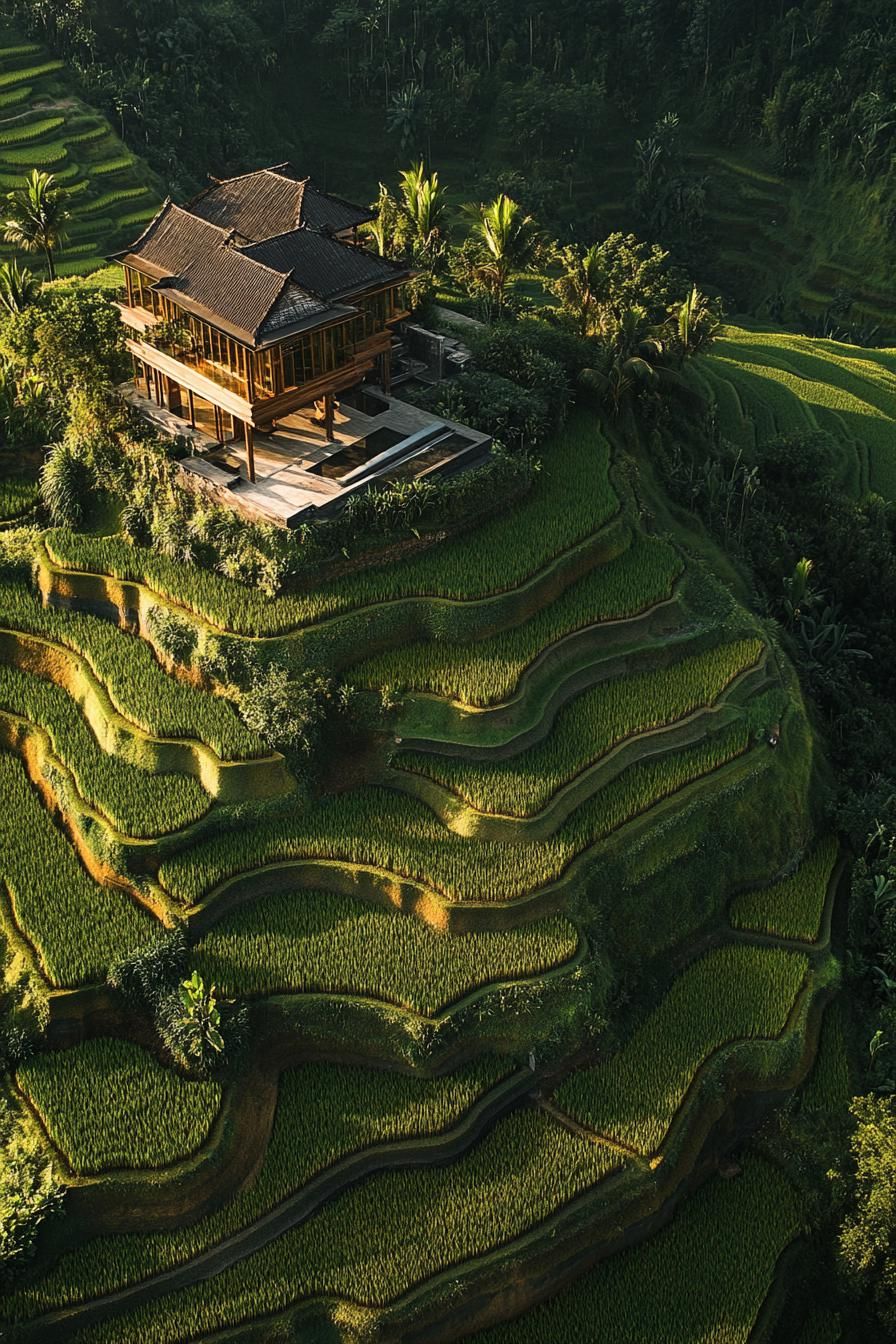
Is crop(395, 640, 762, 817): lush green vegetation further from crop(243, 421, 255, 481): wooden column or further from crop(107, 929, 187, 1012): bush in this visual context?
crop(243, 421, 255, 481): wooden column

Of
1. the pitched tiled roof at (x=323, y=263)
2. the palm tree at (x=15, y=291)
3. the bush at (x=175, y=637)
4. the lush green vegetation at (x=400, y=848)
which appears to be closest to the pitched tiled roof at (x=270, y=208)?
the pitched tiled roof at (x=323, y=263)

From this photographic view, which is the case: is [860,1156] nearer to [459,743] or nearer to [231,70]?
[459,743]

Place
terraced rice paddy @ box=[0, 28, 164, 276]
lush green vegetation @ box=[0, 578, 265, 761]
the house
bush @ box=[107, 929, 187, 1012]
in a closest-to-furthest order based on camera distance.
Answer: bush @ box=[107, 929, 187, 1012], lush green vegetation @ box=[0, 578, 265, 761], the house, terraced rice paddy @ box=[0, 28, 164, 276]

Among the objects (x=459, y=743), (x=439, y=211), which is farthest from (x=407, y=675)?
(x=439, y=211)

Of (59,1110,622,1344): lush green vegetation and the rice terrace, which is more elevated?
the rice terrace

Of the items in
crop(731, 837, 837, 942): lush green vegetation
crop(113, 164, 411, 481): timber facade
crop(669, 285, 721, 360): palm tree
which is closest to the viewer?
crop(731, 837, 837, 942): lush green vegetation

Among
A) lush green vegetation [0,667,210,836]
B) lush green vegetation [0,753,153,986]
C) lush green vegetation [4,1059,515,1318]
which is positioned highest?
lush green vegetation [0,667,210,836]

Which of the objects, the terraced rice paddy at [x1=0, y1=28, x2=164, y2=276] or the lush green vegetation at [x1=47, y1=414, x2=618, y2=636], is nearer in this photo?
the lush green vegetation at [x1=47, y1=414, x2=618, y2=636]

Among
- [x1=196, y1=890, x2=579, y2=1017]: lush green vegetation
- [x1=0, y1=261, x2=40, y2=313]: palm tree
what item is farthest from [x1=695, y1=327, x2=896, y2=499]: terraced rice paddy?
[x1=196, y1=890, x2=579, y2=1017]: lush green vegetation
